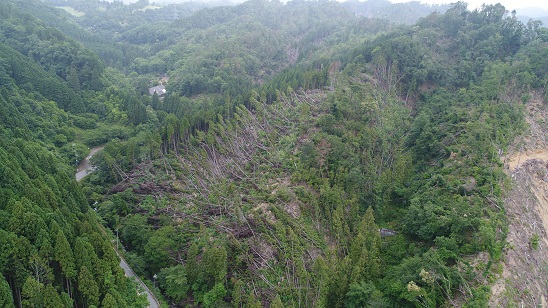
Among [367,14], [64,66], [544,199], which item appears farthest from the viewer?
[367,14]

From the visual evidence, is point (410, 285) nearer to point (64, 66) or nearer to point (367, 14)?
point (64, 66)

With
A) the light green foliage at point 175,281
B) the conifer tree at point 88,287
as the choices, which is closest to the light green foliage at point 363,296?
the light green foliage at point 175,281

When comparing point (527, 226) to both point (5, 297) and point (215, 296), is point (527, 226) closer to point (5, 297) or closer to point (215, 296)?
point (215, 296)

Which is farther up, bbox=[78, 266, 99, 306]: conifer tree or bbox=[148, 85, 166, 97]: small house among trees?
bbox=[78, 266, 99, 306]: conifer tree

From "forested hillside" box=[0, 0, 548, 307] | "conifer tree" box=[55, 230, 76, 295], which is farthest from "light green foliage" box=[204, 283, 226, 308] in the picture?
"conifer tree" box=[55, 230, 76, 295]

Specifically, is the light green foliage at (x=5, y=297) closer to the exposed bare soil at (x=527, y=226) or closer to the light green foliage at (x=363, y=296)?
the light green foliage at (x=363, y=296)

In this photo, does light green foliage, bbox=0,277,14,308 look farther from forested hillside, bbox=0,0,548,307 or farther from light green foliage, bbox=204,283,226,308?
light green foliage, bbox=204,283,226,308

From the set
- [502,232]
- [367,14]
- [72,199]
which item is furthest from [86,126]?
[367,14]

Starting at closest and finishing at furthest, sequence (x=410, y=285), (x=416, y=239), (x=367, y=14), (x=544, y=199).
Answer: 1. (x=410, y=285)
2. (x=416, y=239)
3. (x=544, y=199)
4. (x=367, y=14)
